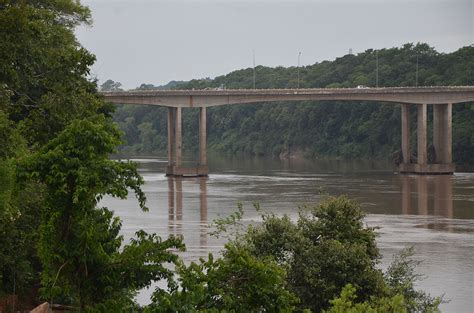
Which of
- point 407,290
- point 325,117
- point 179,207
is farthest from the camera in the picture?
point 325,117

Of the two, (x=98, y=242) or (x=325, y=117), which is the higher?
(x=325, y=117)

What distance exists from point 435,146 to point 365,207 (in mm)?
39763

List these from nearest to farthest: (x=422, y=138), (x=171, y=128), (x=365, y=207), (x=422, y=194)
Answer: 1. (x=365, y=207)
2. (x=422, y=194)
3. (x=422, y=138)
4. (x=171, y=128)

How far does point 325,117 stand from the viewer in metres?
139

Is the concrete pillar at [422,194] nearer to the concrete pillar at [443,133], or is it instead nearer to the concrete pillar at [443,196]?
the concrete pillar at [443,196]

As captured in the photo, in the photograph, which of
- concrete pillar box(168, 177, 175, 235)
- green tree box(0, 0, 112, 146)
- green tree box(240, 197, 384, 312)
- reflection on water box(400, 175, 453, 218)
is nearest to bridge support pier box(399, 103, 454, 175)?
reflection on water box(400, 175, 453, 218)

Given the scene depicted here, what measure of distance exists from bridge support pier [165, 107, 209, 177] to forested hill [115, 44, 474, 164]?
29503 mm

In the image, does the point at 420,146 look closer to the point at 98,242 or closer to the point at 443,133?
the point at 443,133

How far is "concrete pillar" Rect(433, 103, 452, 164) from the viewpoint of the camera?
3524 inches

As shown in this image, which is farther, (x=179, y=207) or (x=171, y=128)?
(x=171, y=128)

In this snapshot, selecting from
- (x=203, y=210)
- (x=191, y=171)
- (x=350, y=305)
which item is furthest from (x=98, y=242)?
(x=191, y=171)

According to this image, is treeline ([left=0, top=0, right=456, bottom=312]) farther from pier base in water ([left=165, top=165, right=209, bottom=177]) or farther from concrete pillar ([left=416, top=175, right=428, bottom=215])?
pier base in water ([left=165, top=165, right=209, bottom=177])

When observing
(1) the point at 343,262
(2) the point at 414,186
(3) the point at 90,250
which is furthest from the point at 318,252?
(2) the point at 414,186

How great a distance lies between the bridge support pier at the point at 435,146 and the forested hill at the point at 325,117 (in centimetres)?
1020
